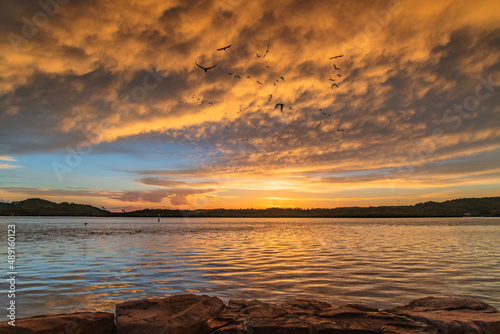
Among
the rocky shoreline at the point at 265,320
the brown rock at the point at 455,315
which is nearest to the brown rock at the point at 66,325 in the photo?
the rocky shoreline at the point at 265,320

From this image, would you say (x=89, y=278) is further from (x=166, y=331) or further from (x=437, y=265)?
(x=437, y=265)

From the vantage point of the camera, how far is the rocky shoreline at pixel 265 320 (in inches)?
297

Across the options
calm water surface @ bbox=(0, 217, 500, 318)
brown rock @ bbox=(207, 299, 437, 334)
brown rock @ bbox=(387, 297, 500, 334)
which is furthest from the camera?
calm water surface @ bbox=(0, 217, 500, 318)

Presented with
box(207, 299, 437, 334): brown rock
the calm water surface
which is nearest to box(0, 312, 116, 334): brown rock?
box(207, 299, 437, 334): brown rock

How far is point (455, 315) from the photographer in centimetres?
829

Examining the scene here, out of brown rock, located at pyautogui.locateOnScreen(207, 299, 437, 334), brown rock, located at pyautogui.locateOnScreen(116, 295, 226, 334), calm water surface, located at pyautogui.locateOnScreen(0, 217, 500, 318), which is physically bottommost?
calm water surface, located at pyautogui.locateOnScreen(0, 217, 500, 318)

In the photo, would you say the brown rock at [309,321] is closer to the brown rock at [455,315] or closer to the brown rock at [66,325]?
the brown rock at [455,315]

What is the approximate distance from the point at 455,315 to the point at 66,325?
34.0 ft

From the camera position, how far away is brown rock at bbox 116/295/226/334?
7559 mm

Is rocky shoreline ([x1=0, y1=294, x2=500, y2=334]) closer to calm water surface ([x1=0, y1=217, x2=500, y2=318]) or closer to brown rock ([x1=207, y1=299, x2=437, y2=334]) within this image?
brown rock ([x1=207, y1=299, x2=437, y2=334])

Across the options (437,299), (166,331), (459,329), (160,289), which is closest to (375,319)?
(459,329)

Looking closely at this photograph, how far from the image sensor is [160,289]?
14367mm

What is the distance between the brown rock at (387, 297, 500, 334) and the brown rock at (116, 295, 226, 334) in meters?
5.77

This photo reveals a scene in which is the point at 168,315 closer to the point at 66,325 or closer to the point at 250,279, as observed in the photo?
the point at 66,325
